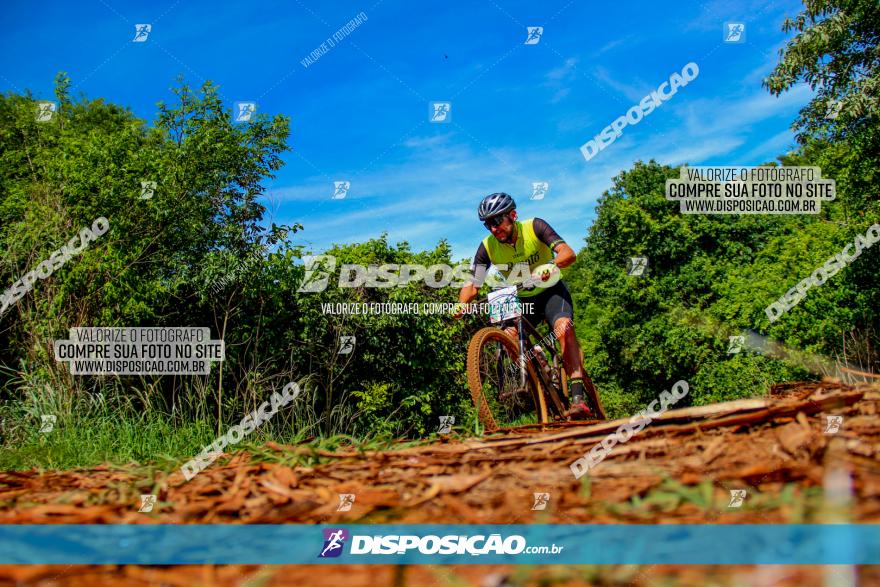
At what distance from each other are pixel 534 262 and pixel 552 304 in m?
0.48

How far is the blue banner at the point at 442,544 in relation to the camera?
1150 mm

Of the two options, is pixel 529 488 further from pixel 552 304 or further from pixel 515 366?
pixel 552 304

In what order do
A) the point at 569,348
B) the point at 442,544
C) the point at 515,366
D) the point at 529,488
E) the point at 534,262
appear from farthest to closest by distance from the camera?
the point at 534,262 < the point at 569,348 < the point at 515,366 < the point at 529,488 < the point at 442,544

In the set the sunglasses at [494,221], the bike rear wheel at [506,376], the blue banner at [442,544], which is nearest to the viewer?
the blue banner at [442,544]

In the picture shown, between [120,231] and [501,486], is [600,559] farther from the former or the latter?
[120,231]

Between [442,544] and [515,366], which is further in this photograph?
[515,366]

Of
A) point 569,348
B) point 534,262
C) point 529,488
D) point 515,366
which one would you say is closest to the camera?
point 529,488

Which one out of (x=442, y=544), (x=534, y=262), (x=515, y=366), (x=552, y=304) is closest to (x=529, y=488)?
(x=442, y=544)

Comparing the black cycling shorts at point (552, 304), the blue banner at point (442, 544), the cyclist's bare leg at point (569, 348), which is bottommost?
the blue banner at point (442, 544)

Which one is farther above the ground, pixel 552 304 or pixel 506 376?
pixel 552 304

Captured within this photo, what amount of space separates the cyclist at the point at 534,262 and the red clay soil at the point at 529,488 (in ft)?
10.7

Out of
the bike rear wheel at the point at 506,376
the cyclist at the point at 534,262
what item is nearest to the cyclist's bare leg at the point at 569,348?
the cyclist at the point at 534,262

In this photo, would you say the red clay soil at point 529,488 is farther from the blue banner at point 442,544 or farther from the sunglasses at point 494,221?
the sunglasses at point 494,221

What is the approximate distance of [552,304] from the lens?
5555mm
